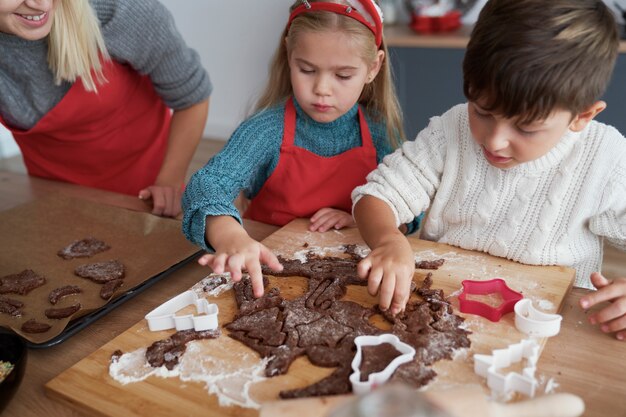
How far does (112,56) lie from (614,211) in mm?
1245

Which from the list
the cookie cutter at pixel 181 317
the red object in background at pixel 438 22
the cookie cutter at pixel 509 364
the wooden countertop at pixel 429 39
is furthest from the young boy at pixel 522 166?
the red object in background at pixel 438 22

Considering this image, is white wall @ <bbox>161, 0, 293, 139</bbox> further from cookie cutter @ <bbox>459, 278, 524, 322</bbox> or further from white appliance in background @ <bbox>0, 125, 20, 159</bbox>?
cookie cutter @ <bbox>459, 278, 524, 322</bbox>

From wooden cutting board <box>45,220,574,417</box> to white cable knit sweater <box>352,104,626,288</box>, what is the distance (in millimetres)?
71

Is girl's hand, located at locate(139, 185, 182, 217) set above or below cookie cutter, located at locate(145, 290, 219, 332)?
below

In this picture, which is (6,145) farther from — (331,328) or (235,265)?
(331,328)

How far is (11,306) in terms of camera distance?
1073mm

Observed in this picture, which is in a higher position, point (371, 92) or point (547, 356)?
point (371, 92)

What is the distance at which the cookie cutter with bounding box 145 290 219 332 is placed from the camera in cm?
93

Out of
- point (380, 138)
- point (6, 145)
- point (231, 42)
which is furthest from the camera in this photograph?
point (231, 42)

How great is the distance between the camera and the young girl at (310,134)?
Result: 1214mm

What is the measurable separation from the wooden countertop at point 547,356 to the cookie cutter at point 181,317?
0.08 meters

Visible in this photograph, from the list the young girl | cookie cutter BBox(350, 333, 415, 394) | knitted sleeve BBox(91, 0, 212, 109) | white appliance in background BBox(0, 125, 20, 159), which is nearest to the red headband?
the young girl

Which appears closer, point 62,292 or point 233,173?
point 62,292

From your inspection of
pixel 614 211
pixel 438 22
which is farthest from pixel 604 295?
pixel 438 22
